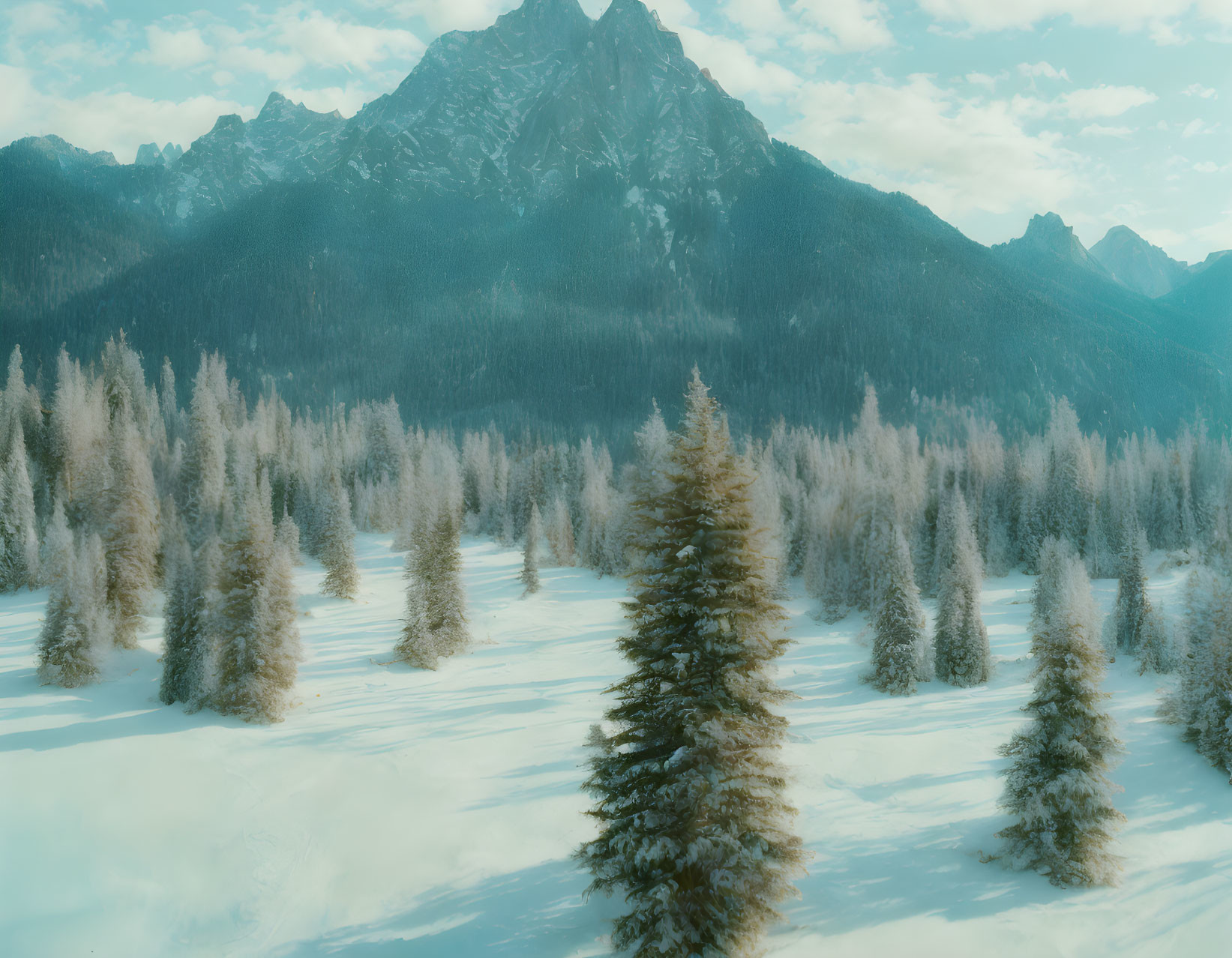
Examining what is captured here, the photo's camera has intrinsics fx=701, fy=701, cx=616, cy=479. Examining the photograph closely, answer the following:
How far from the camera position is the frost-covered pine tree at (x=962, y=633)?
112 feet

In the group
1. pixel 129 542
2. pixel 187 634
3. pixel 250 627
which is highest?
pixel 129 542

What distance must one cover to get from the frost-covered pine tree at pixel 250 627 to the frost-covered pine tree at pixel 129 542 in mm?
11722

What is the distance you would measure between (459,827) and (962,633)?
26413 mm

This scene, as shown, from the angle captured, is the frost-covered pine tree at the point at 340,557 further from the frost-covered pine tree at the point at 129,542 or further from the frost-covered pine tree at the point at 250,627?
the frost-covered pine tree at the point at 250,627

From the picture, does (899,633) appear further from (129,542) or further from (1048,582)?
(129,542)

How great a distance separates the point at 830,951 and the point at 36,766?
2272cm

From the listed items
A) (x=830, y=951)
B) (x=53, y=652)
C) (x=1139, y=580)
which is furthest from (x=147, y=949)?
(x=1139, y=580)

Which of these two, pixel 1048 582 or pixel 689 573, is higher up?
pixel 689 573

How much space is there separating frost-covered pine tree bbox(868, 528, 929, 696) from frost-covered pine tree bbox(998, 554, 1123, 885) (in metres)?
17.0

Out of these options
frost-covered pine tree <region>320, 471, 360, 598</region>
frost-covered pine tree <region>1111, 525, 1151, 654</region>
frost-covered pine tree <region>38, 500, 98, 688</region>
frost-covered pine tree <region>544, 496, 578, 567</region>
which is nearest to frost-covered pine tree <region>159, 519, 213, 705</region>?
frost-covered pine tree <region>38, 500, 98, 688</region>

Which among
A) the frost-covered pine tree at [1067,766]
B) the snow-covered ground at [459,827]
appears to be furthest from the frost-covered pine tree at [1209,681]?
the frost-covered pine tree at [1067,766]

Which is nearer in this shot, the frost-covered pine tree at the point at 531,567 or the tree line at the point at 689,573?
the tree line at the point at 689,573

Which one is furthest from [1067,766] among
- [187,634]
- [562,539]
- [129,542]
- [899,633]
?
[562,539]

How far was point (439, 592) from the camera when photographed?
128 ft
